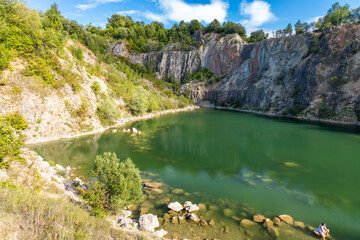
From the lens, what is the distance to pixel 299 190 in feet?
55.4

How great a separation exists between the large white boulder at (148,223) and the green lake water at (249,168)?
889 mm

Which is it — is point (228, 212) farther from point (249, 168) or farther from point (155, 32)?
point (155, 32)

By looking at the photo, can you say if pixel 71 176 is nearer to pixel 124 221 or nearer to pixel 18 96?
pixel 124 221

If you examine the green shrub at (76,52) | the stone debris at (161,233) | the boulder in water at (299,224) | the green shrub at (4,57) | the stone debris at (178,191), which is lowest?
the stone debris at (178,191)

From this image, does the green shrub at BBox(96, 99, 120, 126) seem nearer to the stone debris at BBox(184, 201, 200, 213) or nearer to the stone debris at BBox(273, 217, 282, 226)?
the stone debris at BBox(184, 201, 200, 213)

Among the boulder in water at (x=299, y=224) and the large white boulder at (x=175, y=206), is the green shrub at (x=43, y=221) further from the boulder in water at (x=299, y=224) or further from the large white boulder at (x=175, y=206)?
the boulder in water at (x=299, y=224)

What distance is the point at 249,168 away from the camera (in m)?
21.8

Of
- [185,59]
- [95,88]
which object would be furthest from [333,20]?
[95,88]

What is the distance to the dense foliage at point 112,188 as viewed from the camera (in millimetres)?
10977

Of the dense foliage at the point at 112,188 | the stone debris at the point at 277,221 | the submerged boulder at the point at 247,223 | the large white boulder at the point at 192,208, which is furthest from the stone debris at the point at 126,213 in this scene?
the stone debris at the point at 277,221

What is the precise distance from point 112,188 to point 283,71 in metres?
89.2

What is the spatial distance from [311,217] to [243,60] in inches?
4319

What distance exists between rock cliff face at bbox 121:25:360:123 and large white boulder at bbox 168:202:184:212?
5979 centimetres

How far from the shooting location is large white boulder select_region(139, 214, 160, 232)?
10921 millimetres
